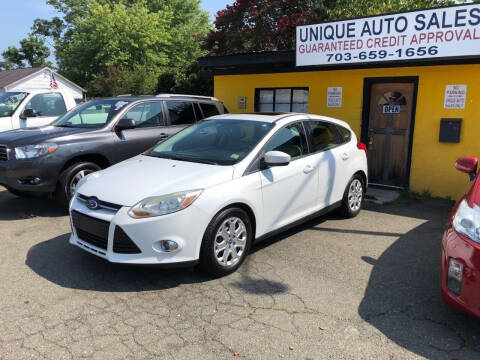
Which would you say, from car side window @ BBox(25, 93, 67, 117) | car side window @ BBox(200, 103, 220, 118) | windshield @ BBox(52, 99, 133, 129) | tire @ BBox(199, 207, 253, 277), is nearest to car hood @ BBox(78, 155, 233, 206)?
tire @ BBox(199, 207, 253, 277)

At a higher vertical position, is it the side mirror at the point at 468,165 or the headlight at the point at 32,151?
the side mirror at the point at 468,165

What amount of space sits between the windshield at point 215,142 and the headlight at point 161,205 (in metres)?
0.75

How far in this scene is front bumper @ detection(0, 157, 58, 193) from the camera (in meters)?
5.67

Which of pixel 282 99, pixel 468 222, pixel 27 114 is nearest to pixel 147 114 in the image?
pixel 27 114

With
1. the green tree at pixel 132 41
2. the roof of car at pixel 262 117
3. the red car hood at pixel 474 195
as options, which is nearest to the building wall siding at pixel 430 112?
the roof of car at pixel 262 117

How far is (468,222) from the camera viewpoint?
3090mm

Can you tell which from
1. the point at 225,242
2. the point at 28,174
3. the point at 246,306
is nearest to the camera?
the point at 246,306

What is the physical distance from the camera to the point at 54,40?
52.8 m

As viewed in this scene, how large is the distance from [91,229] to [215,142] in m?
1.73

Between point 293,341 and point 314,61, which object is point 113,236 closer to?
point 293,341

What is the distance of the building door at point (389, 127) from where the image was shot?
759 cm

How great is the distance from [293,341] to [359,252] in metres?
2.04

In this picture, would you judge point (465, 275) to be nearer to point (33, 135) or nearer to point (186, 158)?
point (186, 158)

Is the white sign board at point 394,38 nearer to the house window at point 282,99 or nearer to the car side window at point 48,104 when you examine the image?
the house window at point 282,99
